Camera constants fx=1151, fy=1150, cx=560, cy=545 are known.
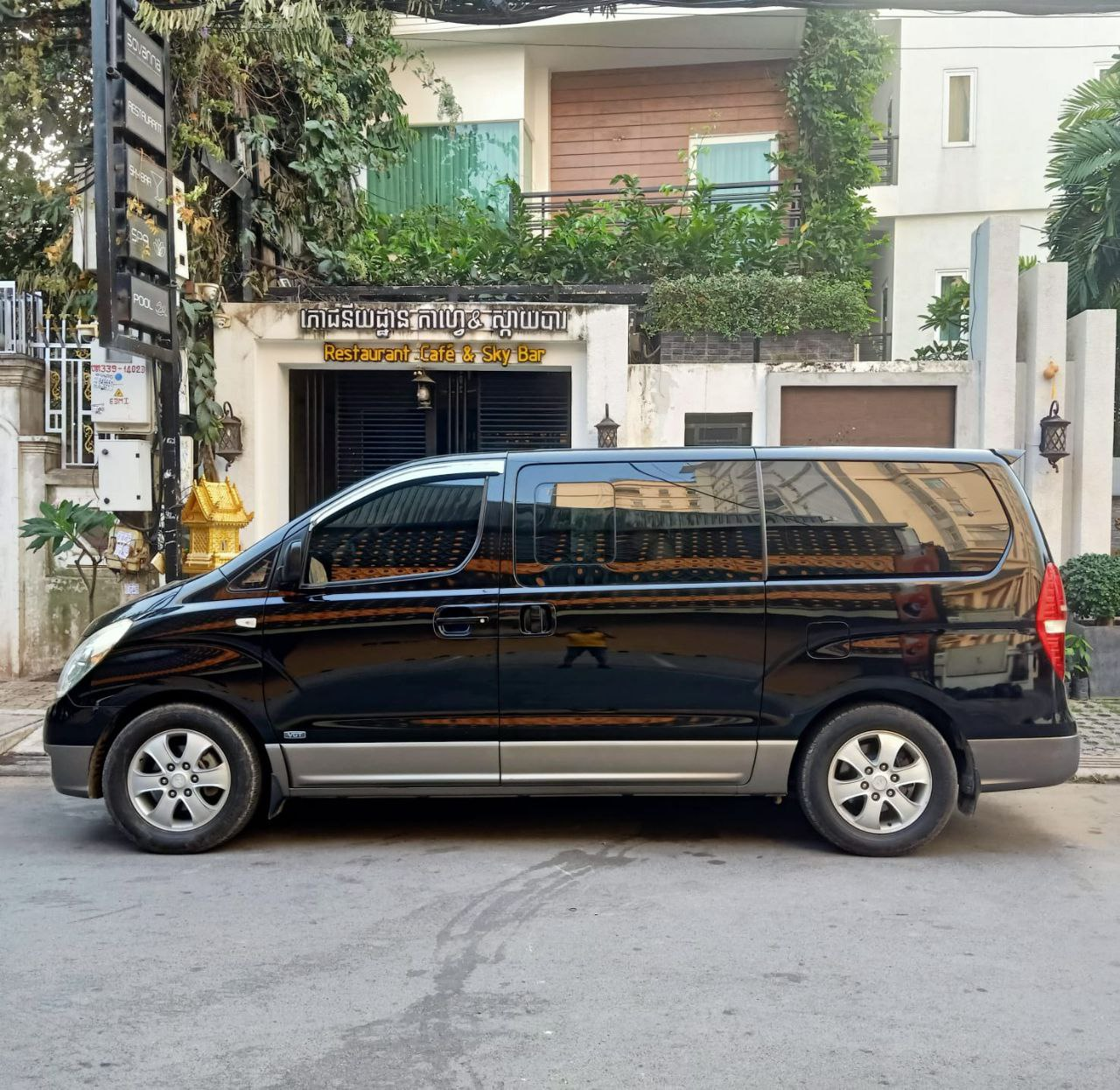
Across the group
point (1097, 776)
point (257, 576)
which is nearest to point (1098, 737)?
point (1097, 776)

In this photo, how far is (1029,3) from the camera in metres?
7.83

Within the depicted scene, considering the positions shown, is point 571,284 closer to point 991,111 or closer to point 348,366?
point 348,366

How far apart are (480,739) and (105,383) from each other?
5642 mm

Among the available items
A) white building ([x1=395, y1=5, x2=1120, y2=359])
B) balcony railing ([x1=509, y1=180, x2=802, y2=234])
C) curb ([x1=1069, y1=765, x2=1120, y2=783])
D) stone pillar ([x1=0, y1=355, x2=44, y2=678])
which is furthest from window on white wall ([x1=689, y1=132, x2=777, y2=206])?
curb ([x1=1069, y1=765, x2=1120, y2=783])

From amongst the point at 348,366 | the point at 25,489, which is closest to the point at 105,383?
the point at 25,489

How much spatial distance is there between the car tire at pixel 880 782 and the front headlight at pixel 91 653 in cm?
349

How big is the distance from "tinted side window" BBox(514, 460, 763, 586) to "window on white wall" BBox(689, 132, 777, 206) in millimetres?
11827

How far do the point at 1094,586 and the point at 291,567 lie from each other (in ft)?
23.9

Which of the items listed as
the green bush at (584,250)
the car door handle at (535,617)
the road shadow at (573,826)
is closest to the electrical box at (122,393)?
the green bush at (584,250)

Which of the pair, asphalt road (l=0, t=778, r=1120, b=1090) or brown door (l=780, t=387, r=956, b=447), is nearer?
asphalt road (l=0, t=778, r=1120, b=1090)

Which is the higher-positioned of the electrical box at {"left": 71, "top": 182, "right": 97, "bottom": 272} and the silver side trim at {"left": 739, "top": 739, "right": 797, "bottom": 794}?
the electrical box at {"left": 71, "top": 182, "right": 97, "bottom": 272}

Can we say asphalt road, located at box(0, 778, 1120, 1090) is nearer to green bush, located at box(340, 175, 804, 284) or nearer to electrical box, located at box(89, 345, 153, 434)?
electrical box, located at box(89, 345, 153, 434)

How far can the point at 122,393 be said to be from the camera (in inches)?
376

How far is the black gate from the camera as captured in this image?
1240cm
